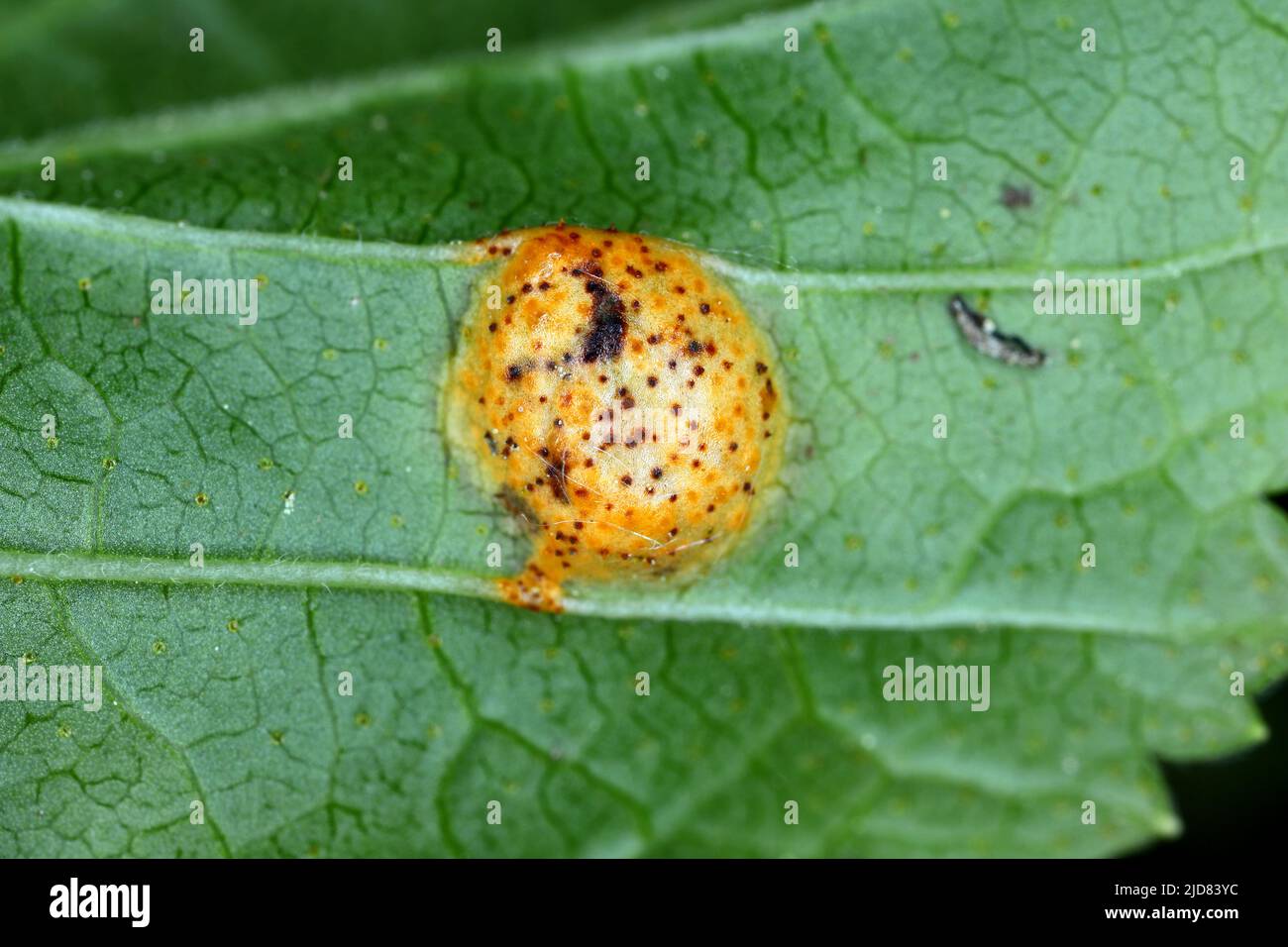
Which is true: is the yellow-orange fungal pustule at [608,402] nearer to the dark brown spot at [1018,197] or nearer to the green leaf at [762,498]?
the green leaf at [762,498]

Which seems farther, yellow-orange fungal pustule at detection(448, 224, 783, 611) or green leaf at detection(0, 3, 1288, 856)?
green leaf at detection(0, 3, 1288, 856)

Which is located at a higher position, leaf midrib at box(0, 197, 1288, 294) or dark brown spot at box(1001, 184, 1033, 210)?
dark brown spot at box(1001, 184, 1033, 210)

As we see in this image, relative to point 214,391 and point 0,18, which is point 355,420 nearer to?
point 214,391

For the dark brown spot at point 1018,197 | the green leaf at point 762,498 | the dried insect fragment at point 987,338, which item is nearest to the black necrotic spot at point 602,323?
the green leaf at point 762,498

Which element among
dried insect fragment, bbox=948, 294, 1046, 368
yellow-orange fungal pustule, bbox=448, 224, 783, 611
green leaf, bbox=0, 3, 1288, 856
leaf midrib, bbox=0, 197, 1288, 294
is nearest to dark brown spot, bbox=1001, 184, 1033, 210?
green leaf, bbox=0, 3, 1288, 856

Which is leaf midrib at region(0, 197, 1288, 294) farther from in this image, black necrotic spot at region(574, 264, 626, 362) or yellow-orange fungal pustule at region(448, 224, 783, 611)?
black necrotic spot at region(574, 264, 626, 362)

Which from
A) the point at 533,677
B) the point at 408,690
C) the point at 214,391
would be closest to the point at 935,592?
the point at 533,677

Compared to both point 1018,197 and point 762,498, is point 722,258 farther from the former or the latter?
point 1018,197

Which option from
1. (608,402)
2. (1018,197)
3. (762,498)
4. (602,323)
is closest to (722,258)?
(602,323)
